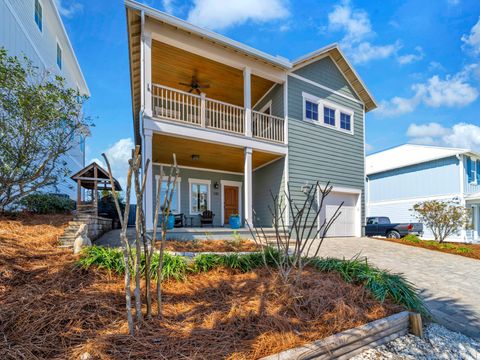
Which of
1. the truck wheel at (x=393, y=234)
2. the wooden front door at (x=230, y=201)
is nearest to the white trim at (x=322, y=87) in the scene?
the wooden front door at (x=230, y=201)

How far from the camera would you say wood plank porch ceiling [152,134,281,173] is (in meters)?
8.07

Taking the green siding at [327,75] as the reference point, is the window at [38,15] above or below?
above

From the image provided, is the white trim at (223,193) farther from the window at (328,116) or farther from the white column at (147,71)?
the white column at (147,71)

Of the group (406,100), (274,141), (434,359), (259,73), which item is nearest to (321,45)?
(259,73)

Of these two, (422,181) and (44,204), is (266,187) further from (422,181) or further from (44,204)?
(422,181)

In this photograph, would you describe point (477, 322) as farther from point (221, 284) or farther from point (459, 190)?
point (459, 190)

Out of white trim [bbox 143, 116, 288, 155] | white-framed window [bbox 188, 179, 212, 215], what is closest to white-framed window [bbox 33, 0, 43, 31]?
white trim [bbox 143, 116, 288, 155]

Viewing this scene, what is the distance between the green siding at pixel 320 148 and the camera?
9.23 m

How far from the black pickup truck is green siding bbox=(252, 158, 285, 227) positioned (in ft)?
24.7

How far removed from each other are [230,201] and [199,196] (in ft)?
5.03

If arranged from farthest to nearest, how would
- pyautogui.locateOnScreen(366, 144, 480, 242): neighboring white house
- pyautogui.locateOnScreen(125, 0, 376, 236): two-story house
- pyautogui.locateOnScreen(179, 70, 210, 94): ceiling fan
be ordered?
pyautogui.locateOnScreen(366, 144, 480, 242): neighboring white house < pyautogui.locateOnScreen(179, 70, 210, 94): ceiling fan < pyautogui.locateOnScreen(125, 0, 376, 236): two-story house

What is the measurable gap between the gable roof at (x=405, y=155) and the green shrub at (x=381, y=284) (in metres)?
16.5

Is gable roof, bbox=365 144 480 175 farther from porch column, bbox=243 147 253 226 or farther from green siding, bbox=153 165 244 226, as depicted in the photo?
porch column, bbox=243 147 253 226

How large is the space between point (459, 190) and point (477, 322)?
52.3ft
